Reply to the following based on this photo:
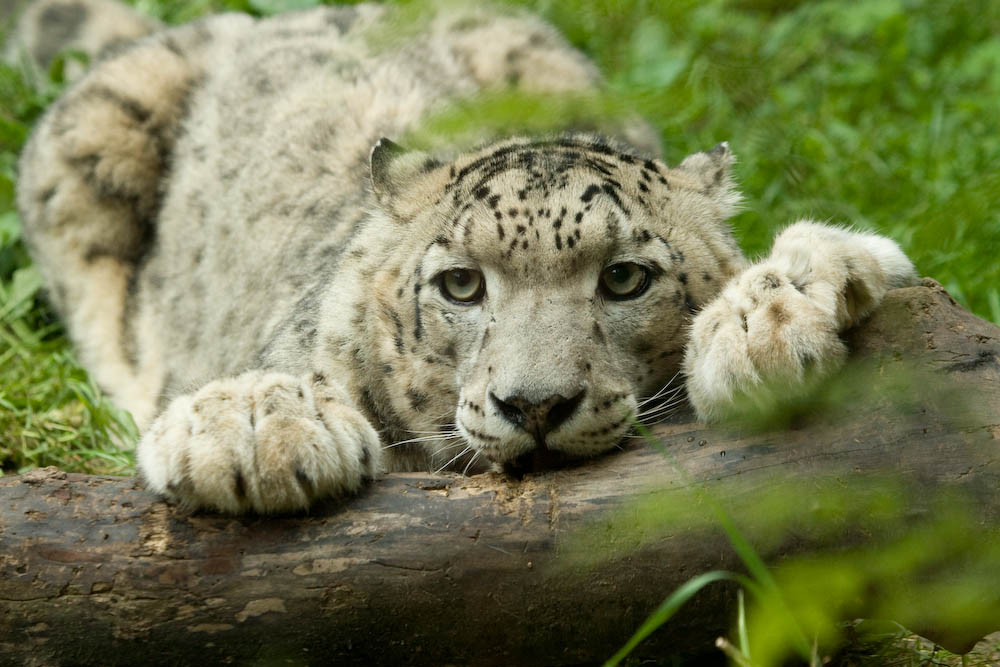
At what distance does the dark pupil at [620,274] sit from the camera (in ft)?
13.2

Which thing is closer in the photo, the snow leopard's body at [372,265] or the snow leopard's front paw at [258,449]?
the snow leopard's front paw at [258,449]

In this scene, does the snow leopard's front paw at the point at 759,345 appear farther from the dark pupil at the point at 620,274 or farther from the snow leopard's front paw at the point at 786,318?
the dark pupil at the point at 620,274

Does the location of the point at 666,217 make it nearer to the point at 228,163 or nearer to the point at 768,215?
the point at 768,215

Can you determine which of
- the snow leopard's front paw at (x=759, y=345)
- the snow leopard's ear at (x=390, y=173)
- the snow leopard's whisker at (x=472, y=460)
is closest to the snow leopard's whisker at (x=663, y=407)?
the snow leopard's front paw at (x=759, y=345)

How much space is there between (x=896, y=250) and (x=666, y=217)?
852mm

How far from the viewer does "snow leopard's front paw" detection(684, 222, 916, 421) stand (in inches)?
131

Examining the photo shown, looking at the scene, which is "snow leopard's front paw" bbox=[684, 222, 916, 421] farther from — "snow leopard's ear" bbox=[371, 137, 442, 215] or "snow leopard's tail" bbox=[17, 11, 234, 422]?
"snow leopard's tail" bbox=[17, 11, 234, 422]

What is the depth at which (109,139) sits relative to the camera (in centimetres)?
706

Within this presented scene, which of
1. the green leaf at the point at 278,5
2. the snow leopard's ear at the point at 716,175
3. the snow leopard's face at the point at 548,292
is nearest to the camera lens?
the snow leopard's face at the point at 548,292

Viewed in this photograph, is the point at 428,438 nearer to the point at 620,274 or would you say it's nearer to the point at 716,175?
the point at 620,274

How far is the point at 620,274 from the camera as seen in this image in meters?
4.04

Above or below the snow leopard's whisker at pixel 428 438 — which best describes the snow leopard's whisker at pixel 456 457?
below

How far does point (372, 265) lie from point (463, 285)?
2.16 feet

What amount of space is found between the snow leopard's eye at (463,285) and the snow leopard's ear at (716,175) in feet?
3.61
